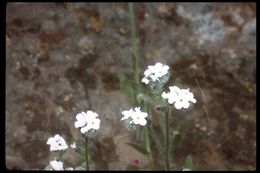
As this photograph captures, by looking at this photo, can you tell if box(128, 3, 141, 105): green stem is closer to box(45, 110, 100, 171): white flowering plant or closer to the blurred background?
the blurred background

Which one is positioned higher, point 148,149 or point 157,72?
point 157,72

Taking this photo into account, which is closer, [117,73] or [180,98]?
[180,98]

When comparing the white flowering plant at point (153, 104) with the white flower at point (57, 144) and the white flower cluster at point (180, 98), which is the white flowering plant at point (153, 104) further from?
the white flower at point (57, 144)

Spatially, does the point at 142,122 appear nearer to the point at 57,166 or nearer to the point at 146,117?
the point at 146,117

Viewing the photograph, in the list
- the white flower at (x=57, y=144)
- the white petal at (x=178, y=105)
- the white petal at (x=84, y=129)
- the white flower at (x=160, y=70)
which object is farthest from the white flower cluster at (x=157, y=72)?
the white flower at (x=57, y=144)

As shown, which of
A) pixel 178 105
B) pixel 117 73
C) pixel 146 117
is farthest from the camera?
pixel 117 73

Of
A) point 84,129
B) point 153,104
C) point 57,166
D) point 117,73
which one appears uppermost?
point 117,73

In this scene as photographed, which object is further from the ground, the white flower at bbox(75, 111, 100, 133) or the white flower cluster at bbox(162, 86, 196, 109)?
the white flower cluster at bbox(162, 86, 196, 109)

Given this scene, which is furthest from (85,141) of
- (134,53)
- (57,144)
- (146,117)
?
(134,53)

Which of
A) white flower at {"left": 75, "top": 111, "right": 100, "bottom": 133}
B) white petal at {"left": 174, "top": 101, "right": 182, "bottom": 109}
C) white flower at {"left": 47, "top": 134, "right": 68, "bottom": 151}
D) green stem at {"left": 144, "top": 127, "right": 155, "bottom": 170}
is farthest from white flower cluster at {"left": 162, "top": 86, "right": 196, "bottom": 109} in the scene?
green stem at {"left": 144, "top": 127, "right": 155, "bottom": 170}

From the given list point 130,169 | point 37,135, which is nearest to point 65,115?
point 37,135
